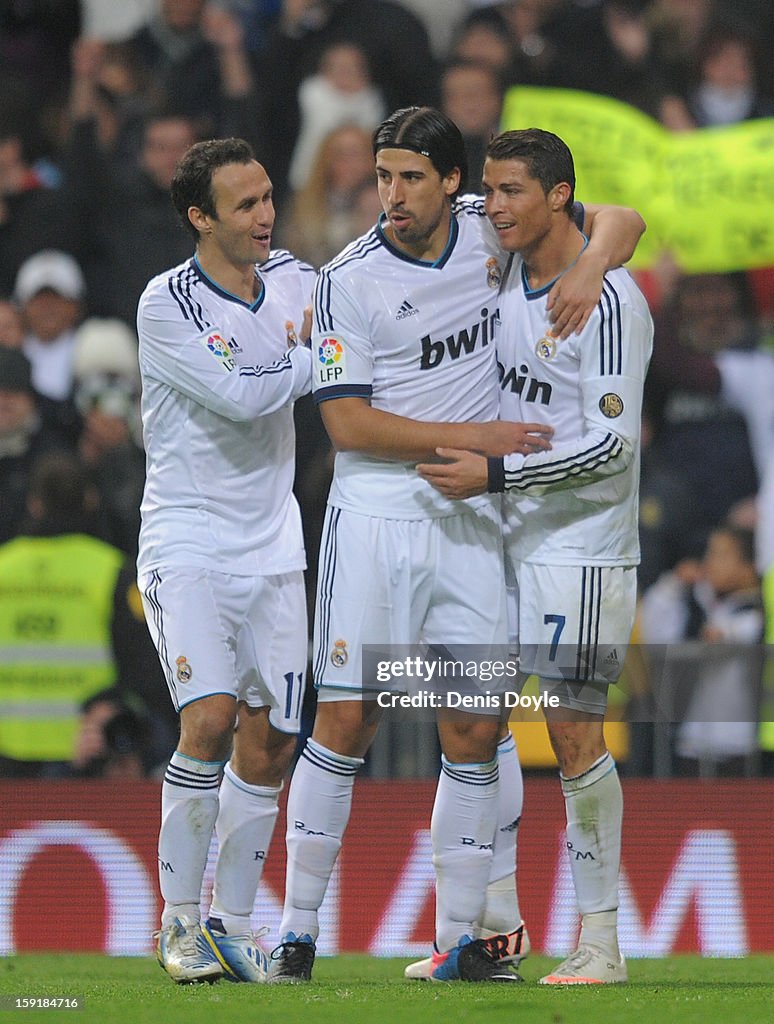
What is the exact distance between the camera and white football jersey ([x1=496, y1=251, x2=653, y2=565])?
6.14 m

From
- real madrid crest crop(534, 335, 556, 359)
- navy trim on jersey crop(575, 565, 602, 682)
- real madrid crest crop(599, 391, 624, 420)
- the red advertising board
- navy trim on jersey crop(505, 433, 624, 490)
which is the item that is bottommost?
the red advertising board

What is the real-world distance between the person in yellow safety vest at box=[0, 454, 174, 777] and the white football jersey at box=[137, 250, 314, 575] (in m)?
2.53

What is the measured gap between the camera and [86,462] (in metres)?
10.0

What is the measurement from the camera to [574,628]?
245 inches

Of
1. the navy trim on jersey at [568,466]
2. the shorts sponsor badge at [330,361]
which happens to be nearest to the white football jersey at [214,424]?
the shorts sponsor badge at [330,361]

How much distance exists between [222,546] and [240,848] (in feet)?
3.35

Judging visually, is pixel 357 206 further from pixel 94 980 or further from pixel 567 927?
pixel 94 980

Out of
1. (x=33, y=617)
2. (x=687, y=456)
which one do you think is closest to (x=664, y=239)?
(x=687, y=456)

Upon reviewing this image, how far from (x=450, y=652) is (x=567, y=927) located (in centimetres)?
244

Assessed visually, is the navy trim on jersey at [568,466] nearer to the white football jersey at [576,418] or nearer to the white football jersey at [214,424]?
the white football jersey at [576,418]

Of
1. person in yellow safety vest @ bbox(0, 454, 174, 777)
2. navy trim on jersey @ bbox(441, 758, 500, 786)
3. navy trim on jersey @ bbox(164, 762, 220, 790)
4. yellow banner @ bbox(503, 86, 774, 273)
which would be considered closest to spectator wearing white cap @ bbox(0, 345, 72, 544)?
person in yellow safety vest @ bbox(0, 454, 174, 777)

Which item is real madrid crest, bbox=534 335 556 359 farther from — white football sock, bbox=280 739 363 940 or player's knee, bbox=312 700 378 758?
white football sock, bbox=280 739 363 940

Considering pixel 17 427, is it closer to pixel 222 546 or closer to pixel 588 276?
pixel 222 546

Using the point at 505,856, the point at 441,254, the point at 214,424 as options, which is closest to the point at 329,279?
the point at 441,254
